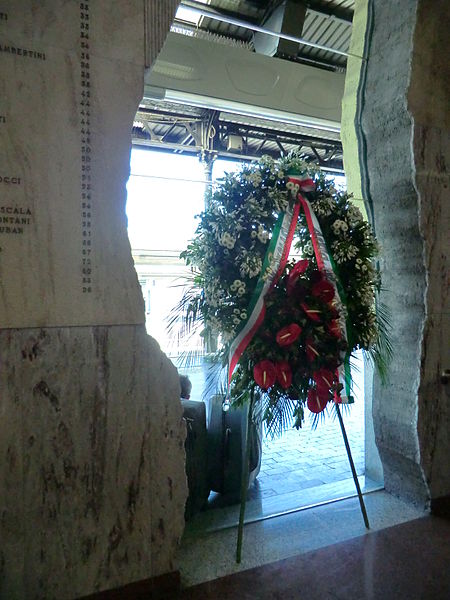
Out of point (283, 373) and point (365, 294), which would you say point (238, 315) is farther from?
point (365, 294)

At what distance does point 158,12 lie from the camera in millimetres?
1690

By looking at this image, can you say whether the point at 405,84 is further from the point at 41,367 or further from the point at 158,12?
the point at 41,367

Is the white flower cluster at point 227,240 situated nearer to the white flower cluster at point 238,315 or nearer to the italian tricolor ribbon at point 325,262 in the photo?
the white flower cluster at point 238,315

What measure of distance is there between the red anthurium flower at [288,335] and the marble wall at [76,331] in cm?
46

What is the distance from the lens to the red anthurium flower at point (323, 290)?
6.07 feet

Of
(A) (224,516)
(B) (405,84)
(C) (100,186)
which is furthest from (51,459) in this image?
(B) (405,84)

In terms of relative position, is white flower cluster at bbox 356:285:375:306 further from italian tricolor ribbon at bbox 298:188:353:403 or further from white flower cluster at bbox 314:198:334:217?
white flower cluster at bbox 314:198:334:217

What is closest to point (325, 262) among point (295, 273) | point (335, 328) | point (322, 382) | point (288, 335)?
point (295, 273)

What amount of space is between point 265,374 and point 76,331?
0.75 metres

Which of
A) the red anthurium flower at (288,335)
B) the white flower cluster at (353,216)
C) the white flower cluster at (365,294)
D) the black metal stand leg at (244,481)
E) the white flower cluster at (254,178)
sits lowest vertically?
the black metal stand leg at (244,481)

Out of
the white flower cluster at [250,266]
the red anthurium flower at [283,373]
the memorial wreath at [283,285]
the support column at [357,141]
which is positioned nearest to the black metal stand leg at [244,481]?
the memorial wreath at [283,285]

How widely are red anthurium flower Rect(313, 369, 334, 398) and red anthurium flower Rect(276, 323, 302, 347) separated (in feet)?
0.67

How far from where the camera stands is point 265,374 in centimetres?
179

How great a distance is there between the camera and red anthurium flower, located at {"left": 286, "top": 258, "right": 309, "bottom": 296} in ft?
6.05
